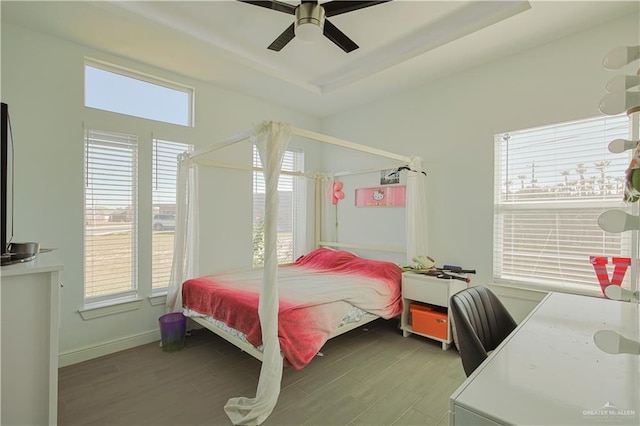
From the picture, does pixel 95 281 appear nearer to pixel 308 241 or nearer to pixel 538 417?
pixel 308 241

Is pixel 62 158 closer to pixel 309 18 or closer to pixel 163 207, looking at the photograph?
pixel 163 207

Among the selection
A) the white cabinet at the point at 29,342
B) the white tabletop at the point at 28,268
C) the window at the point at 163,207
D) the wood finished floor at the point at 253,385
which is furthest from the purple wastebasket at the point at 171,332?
the white tabletop at the point at 28,268

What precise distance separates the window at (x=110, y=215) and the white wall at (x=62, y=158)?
80 millimetres

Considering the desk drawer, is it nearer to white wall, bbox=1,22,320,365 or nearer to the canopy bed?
the canopy bed

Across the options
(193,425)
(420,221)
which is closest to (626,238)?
(420,221)

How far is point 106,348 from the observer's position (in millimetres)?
2967

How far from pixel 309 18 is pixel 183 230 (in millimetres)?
2374

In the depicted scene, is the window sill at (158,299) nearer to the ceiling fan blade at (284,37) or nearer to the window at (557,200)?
the ceiling fan blade at (284,37)

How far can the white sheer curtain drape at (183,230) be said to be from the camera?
3.26 m

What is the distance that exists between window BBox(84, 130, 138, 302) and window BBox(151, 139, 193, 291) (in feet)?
0.65

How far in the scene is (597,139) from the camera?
264 centimetres

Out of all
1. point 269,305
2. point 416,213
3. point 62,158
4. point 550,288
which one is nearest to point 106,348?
point 62,158

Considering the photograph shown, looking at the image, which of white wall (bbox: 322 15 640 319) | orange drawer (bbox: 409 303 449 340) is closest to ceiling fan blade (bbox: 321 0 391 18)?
white wall (bbox: 322 15 640 319)

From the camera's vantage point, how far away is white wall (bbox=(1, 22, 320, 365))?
2.57m
